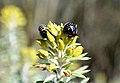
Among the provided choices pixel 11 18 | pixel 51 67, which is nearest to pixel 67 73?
pixel 51 67

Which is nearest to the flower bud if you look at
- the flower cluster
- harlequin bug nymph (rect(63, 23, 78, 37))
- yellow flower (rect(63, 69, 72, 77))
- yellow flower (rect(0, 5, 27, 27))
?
the flower cluster

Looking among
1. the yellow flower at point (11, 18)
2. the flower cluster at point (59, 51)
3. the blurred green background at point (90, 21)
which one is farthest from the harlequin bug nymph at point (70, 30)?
the blurred green background at point (90, 21)

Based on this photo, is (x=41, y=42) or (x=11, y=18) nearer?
(x=41, y=42)

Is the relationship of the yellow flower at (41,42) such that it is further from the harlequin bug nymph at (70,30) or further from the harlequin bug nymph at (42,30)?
the harlequin bug nymph at (70,30)

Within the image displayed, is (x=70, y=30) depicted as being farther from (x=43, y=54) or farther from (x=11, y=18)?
(x=11, y=18)

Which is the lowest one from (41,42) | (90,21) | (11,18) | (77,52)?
(77,52)

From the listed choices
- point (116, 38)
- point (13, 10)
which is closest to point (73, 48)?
point (13, 10)

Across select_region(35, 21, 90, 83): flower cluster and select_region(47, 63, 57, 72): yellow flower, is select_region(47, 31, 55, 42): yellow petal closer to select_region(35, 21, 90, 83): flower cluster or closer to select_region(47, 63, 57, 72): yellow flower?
select_region(35, 21, 90, 83): flower cluster

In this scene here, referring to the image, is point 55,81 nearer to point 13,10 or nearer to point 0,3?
point 13,10

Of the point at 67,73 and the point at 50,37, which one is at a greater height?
the point at 50,37
